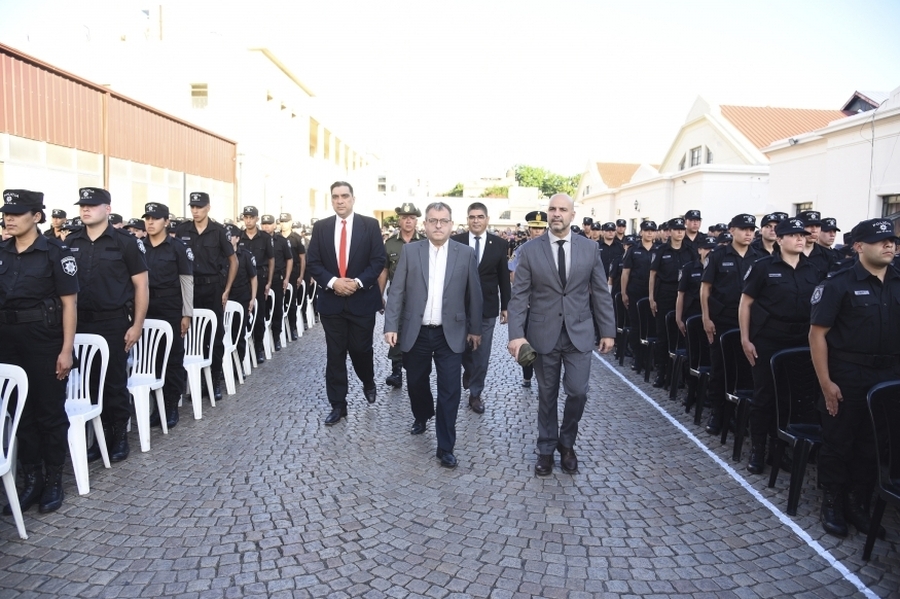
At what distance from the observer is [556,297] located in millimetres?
5000

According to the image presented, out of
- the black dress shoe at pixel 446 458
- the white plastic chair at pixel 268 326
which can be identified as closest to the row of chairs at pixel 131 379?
the white plastic chair at pixel 268 326

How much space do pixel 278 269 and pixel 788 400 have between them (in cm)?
796

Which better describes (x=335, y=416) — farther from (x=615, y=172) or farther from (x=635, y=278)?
(x=615, y=172)

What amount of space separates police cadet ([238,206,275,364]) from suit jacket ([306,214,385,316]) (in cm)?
317

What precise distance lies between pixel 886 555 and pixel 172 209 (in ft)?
64.4

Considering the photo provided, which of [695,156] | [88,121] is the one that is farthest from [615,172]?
[88,121]

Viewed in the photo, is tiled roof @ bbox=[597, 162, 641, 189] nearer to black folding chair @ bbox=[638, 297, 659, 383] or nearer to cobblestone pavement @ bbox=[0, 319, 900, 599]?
black folding chair @ bbox=[638, 297, 659, 383]

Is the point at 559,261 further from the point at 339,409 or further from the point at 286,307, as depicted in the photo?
the point at 286,307

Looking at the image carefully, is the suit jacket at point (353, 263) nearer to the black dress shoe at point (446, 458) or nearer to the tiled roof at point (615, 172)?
the black dress shoe at point (446, 458)

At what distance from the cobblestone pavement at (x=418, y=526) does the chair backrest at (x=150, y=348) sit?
0.66 metres

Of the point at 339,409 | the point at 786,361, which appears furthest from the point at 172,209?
the point at 786,361

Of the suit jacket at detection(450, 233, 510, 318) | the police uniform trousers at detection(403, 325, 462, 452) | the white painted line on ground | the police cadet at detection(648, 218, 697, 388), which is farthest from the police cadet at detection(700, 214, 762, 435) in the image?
the police uniform trousers at detection(403, 325, 462, 452)

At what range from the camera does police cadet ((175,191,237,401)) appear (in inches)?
282

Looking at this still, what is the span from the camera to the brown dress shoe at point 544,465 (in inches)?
197
